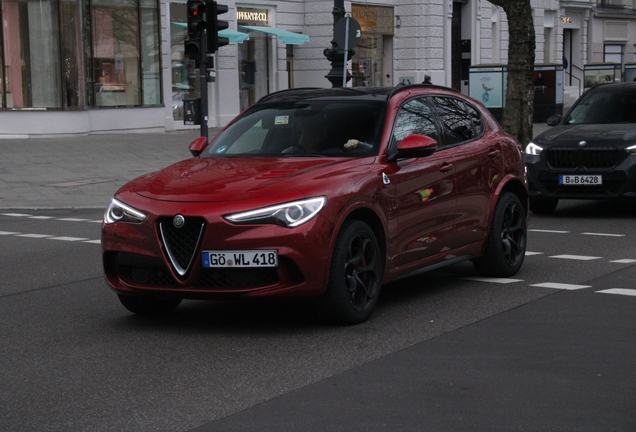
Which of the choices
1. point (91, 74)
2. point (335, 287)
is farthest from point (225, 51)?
point (335, 287)

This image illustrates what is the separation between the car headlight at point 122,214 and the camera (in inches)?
275

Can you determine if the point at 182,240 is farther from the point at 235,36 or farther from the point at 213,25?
the point at 235,36

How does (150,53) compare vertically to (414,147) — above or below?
above

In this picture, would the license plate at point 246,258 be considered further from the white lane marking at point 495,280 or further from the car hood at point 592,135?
the car hood at point 592,135

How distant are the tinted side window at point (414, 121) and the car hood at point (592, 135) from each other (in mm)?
5888

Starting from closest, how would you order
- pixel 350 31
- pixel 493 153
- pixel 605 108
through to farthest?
1. pixel 493 153
2. pixel 605 108
3. pixel 350 31

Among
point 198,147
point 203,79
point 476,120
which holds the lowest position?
point 198,147

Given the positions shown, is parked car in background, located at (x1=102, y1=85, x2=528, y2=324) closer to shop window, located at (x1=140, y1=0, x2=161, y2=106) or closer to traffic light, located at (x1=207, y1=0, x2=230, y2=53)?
traffic light, located at (x1=207, y1=0, x2=230, y2=53)

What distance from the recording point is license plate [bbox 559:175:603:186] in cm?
1377

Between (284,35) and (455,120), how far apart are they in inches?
1096

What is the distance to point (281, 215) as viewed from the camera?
673cm

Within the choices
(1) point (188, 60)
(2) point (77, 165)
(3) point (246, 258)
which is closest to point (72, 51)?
(1) point (188, 60)

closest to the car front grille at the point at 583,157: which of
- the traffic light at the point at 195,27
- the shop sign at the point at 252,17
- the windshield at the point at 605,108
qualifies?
the windshield at the point at 605,108

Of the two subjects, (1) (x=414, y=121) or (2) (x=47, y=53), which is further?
(2) (x=47, y=53)
